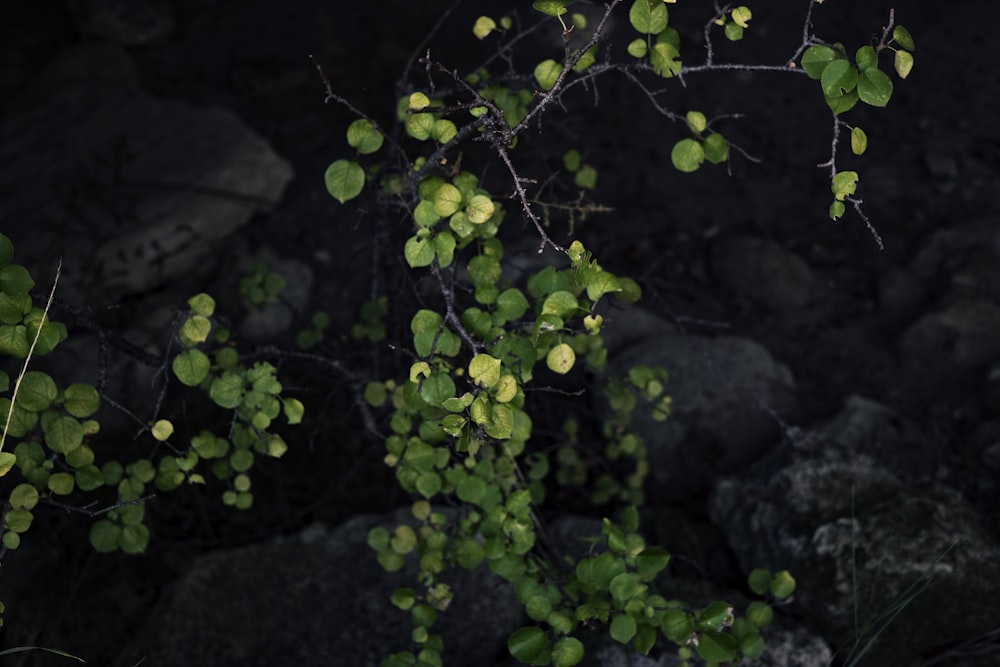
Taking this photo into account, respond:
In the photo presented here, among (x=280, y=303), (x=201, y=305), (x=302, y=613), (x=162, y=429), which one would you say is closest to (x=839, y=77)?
(x=201, y=305)

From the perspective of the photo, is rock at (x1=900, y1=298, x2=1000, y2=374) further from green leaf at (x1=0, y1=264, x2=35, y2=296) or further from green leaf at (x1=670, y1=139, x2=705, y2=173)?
green leaf at (x1=0, y1=264, x2=35, y2=296)

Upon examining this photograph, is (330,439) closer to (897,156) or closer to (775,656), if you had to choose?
(775,656)

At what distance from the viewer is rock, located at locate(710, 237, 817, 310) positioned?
367 centimetres

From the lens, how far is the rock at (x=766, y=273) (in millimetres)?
3666

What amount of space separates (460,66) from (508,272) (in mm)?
1515

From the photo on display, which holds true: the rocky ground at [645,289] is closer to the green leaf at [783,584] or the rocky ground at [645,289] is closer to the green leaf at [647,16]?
the green leaf at [783,584]

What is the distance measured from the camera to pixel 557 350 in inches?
60.4

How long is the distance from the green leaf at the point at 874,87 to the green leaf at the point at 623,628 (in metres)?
1.03

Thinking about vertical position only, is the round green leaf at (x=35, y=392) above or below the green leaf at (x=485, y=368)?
below

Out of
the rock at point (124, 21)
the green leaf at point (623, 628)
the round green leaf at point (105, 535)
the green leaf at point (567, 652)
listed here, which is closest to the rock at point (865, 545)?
the green leaf at point (623, 628)

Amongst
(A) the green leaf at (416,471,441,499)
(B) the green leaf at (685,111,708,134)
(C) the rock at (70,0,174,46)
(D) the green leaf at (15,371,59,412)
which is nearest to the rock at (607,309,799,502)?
(B) the green leaf at (685,111,708,134)

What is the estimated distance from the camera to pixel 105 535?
186 centimetres

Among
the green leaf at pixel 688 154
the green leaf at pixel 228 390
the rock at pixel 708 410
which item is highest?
the green leaf at pixel 688 154

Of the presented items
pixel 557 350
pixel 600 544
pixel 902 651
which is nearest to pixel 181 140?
pixel 600 544
